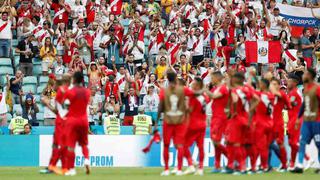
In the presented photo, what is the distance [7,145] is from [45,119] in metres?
2.95

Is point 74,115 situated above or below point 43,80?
below

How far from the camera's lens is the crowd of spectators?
133ft

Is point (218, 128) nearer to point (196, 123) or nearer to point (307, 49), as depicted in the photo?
point (196, 123)

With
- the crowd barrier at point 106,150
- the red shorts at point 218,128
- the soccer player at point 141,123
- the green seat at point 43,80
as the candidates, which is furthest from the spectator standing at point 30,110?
the red shorts at point 218,128

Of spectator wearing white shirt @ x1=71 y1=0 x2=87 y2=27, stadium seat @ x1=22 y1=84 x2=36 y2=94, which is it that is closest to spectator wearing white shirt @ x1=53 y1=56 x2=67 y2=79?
stadium seat @ x1=22 y1=84 x2=36 y2=94

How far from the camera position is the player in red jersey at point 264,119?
28.6 meters

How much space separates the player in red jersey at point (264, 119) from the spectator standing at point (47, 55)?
1392 cm

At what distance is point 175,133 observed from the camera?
27.7 metres

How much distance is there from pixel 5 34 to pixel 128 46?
4349 millimetres

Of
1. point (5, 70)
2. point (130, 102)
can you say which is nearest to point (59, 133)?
point (130, 102)

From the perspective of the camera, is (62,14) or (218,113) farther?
(62,14)

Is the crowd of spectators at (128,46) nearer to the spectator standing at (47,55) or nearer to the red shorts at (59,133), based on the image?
the spectator standing at (47,55)

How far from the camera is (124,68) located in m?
42.0

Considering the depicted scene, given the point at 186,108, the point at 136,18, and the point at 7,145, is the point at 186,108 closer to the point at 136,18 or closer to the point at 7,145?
the point at 7,145
